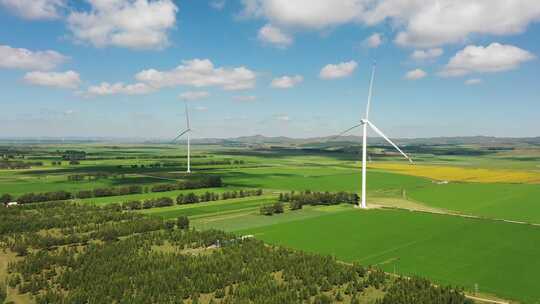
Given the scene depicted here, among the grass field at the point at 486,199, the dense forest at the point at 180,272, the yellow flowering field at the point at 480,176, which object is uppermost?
the yellow flowering field at the point at 480,176

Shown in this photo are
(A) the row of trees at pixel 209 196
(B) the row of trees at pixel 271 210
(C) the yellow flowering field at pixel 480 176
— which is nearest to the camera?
(B) the row of trees at pixel 271 210

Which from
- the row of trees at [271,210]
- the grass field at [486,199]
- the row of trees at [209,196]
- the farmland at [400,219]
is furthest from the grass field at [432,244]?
the row of trees at [209,196]

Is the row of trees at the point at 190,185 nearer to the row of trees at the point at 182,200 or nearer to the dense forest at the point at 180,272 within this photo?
the row of trees at the point at 182,200

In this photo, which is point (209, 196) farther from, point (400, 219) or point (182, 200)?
point (400, 219)

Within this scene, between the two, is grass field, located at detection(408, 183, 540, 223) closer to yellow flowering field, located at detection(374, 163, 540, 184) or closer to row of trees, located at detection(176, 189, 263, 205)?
yellow flowering field, located at detection(374, 163, 540, 184)

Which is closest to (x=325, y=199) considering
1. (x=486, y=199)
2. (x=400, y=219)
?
(x=400, y=219)

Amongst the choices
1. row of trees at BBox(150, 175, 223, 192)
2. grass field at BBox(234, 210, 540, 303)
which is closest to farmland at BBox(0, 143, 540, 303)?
grass field at BBox(234, 210, 540, 303)
